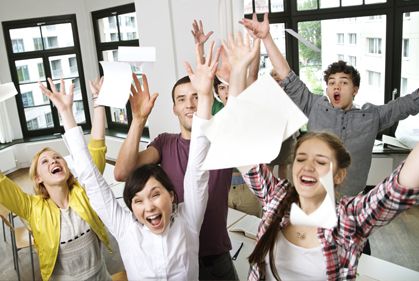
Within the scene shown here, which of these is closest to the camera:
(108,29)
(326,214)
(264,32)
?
(326,214)

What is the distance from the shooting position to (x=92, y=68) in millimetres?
5992

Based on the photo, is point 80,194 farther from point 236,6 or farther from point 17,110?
point 17,110

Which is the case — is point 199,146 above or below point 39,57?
below

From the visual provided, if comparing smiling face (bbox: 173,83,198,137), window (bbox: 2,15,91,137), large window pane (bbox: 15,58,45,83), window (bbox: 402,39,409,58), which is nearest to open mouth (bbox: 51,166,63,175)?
smiling face (bbox: 173,83,198,137)

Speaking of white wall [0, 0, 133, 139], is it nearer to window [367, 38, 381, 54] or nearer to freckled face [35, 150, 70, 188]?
window [367, 38, 381, 54]

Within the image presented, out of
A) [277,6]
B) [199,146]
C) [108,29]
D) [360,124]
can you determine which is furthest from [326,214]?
[108,29]

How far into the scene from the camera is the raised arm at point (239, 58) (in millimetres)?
1031

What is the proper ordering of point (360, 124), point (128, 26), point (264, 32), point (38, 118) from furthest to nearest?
1. point (38, 118)
2. point (128, 26)
3. point (360, 124)
4. point (264, 32)

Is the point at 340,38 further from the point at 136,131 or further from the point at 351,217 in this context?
the point at 351,217

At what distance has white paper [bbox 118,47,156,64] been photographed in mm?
1338

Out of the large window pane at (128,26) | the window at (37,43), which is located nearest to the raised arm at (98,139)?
the large window pane at (128,26)

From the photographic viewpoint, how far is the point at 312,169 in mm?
1017

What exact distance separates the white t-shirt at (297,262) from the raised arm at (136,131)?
2.03 ft

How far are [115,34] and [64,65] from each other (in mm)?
1150
